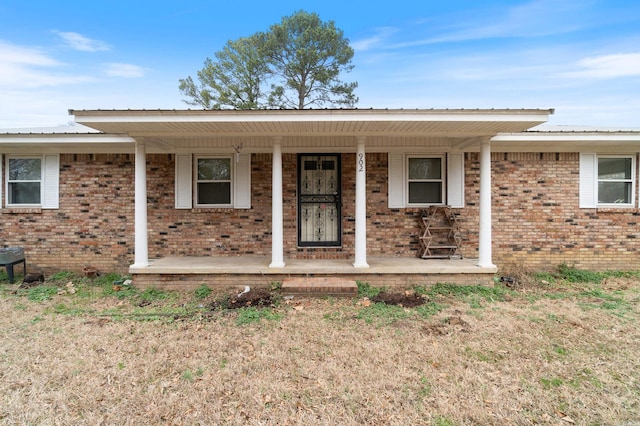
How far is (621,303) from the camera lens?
5.16m

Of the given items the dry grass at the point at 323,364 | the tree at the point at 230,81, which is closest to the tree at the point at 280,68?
the tree at the point at 230,81

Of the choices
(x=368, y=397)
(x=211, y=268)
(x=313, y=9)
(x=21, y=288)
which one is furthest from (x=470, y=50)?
(x=21, y=288)

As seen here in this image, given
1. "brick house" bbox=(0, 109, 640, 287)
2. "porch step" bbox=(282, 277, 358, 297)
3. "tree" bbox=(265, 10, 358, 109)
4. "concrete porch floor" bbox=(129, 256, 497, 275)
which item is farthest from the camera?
"tree" bbox=(265, 10, 358, 109)

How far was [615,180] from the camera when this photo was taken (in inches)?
282

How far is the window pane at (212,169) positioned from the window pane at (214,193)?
0.16m

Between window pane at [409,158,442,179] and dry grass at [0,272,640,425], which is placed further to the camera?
window pane at [409,158,442,179]

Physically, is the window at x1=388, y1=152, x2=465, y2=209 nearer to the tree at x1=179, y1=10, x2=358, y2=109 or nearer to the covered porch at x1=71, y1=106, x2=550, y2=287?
the covered porch at x1=71, y1=106, x2=550, y2=287

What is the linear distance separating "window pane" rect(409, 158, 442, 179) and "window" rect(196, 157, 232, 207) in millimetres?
4005

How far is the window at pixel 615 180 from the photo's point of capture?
23.5 ft

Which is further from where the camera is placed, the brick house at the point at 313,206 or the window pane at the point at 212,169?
the window pane at the point at 212,169

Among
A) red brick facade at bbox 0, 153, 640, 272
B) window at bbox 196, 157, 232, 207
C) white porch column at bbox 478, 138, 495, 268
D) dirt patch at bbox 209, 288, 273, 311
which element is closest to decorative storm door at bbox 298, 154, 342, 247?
red brick facade at bbox 0, 153, 640, 272

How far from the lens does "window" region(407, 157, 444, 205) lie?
7180 millimetres

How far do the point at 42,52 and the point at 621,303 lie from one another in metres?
18.3

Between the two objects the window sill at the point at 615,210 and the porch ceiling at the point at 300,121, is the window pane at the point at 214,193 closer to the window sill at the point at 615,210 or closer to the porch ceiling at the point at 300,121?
the porch ceiling at the point at 300,121
